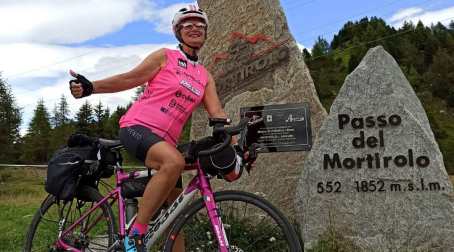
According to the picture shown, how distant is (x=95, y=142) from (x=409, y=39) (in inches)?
4002

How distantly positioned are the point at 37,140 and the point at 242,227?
8220cm

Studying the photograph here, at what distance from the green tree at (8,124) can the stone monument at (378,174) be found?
185 feet

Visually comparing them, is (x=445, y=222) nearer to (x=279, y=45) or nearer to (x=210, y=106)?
(x=210, y=106)

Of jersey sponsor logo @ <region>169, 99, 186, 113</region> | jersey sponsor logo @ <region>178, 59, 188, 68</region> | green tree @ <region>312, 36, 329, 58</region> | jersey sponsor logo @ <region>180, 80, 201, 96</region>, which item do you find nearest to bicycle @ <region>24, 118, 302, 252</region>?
jersey sponsor logo @ <region>169, 99, 186, 113</region>

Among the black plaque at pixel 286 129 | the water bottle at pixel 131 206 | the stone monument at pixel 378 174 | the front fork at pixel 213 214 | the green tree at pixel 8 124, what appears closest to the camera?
the front fork at pixel 213 214

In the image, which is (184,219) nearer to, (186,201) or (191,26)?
(186,201)

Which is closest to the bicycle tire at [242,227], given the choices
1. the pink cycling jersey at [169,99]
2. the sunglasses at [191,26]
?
the pink cycling jersey at [169,99]

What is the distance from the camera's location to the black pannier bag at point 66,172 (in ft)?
13.7

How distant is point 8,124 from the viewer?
63500mm

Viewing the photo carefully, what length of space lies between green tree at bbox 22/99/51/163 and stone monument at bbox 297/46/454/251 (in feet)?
251

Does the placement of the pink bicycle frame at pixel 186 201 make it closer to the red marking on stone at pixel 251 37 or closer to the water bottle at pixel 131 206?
the water bottle at pixel 131 206

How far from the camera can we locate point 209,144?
145 inches

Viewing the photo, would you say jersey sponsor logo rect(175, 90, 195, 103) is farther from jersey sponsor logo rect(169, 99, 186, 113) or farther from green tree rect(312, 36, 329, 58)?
green tree rect(312, 36, 329, 58)

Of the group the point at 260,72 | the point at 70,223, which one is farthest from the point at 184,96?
the point at 260,72
